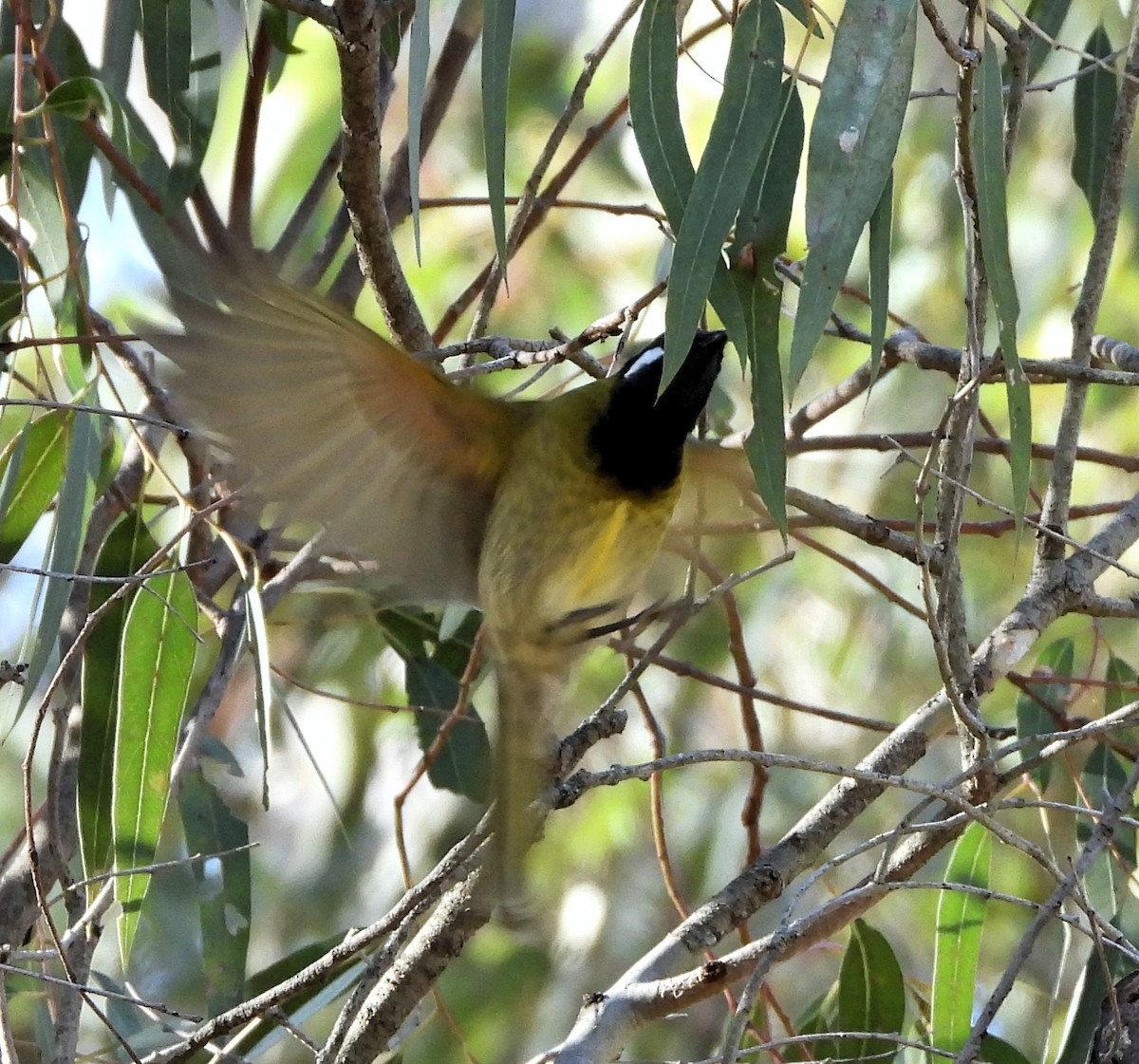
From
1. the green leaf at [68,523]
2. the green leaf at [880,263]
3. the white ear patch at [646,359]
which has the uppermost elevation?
the green leaf at [880,263]

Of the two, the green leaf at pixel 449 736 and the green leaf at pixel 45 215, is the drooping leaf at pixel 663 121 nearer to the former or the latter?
the green leaf at pixel 45 215

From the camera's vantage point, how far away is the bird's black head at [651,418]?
167cm

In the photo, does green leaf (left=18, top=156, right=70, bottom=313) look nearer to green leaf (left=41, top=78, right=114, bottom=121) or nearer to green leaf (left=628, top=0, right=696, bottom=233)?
green leaf (left=41, top=78, right=114, bottom=121)

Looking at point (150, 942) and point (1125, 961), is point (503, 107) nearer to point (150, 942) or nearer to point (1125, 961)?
point (1125, 961)

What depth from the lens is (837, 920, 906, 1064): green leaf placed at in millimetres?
1804

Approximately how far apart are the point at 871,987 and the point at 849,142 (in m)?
1.04

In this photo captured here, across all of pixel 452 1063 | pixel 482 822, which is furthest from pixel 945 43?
pixel 452 1063

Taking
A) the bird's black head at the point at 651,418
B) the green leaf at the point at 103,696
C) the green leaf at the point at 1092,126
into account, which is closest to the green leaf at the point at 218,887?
the green leaf at the point at 103,696

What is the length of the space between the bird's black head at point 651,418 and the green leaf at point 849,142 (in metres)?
0.44

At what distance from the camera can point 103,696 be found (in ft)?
5.74

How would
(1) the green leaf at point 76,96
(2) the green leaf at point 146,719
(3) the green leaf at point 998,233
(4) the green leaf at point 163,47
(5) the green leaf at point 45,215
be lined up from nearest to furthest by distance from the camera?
1. (3) the green leaf at point 998,233
2. (1) the green leaf at point 76,96
3. (2) the green leaf at point 146,719
4. (5) the green leaf at point 45,215
5. (4) the green leaf at point 163,47

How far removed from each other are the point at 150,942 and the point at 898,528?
1.86 metres

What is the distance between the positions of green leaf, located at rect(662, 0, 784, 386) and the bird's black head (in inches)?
12.5

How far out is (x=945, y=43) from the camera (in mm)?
1172
